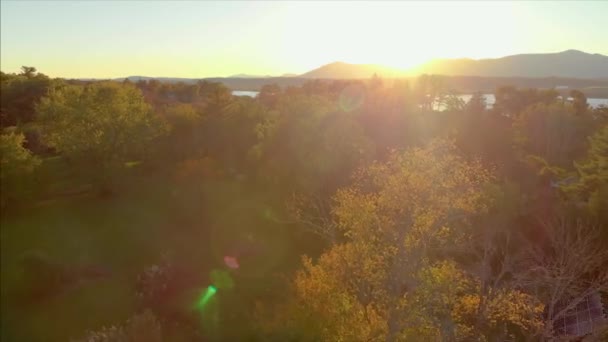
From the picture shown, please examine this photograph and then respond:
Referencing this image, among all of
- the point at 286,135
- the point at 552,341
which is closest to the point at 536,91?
the point at 286,135

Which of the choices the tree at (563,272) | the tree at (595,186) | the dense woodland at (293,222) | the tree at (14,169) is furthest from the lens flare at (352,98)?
the tree at (14,169)

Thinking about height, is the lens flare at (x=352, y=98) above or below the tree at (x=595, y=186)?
above

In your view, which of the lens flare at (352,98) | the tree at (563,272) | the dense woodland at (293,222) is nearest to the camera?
the tree at (563,272)

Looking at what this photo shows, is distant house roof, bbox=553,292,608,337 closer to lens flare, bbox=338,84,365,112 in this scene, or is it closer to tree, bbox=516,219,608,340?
tree, bbox=516,219,608,340

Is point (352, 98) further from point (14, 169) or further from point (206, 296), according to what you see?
point (14, 169)

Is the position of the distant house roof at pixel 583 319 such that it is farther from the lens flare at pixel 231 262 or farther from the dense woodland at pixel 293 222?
the lens flare at pixel 231 262

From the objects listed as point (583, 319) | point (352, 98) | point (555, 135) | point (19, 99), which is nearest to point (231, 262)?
point (583, 319)
